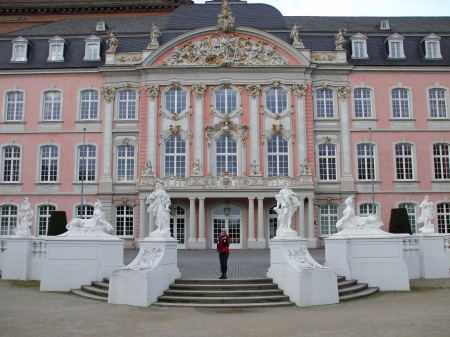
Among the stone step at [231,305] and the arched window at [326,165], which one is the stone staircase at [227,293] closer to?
the stone step at [231,305]

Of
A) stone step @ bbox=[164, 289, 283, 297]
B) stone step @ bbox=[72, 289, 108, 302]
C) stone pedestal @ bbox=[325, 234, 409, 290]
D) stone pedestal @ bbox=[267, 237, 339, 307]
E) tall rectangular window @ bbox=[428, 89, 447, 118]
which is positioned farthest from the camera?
tall rectangular window @ bbox=[428, 89, 447, 118]

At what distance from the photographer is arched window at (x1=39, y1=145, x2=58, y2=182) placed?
33.9m

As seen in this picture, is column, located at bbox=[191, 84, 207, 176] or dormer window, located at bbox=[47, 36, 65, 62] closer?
column, located at bbox=[191, 84, 207, 176]

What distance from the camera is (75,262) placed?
623 inches

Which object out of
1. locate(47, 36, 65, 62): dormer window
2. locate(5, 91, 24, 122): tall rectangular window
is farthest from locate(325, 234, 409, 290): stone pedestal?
locate(47, 36, 65, 62): dormer window

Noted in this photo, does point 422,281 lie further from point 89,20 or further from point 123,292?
point 89,20

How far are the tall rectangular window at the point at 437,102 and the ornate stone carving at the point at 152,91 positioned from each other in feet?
55.4

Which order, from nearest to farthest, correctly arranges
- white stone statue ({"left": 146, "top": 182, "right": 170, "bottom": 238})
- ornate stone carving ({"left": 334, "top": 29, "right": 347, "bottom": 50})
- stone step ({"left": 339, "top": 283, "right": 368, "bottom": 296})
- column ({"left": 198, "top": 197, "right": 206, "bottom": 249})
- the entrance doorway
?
stone step ({"left": 339, "top": 283, "right": 368, "bottom": 296}) < white stone statue ({"left": 146, "top": 182, "right": 170, "bottom": 238}) < column ({"left": 198, "top": 197, "right": 206, "bottom": 249}) < the entrance doorway < ornate stone carving ({"left": 334, "top": 29, "right": 347, "bottom": 50})

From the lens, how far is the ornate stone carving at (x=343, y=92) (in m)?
34.0

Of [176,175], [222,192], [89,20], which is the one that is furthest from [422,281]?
[89,20]

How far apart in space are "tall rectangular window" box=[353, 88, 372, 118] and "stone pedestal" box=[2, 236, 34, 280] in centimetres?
2243

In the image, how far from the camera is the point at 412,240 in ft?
59.2

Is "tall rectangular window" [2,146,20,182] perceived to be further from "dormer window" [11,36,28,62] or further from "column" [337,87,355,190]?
→ "column" [337,87,355,190]

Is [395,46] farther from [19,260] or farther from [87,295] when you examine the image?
[87,295]
